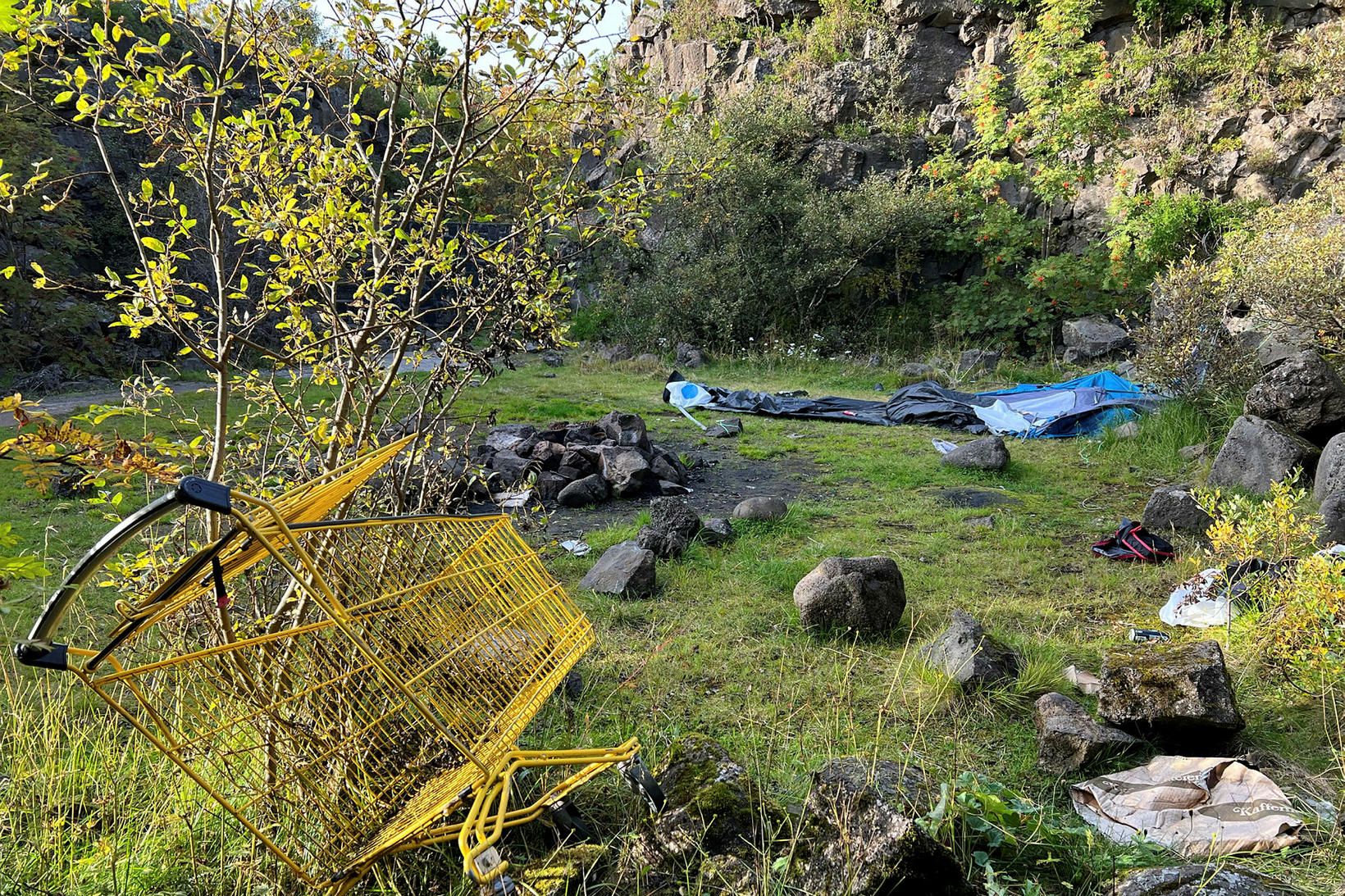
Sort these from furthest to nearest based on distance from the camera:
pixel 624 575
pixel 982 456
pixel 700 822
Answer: pixel 982 456 → pixel 624 575 → pixel 700 822

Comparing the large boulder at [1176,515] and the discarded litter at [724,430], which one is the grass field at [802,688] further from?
the discarded litter at [724,430]

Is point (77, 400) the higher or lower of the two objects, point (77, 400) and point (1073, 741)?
A: the higher

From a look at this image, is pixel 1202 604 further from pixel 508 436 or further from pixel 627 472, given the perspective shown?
pixel 508 436

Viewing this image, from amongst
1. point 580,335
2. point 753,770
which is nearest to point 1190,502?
point 753,770

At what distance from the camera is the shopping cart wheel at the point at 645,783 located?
212 centimetres

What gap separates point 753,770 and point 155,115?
99.9 inches

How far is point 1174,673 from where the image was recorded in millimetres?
2674

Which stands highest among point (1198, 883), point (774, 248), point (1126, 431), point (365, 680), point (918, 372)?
point (774, 248)

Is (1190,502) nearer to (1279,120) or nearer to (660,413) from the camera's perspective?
(660,413)

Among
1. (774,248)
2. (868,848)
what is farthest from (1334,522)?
(774,248)

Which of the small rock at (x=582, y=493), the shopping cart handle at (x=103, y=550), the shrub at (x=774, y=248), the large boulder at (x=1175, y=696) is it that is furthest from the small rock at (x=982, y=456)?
the shrub at (x=774, y=248)

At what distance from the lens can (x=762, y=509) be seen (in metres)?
5.43

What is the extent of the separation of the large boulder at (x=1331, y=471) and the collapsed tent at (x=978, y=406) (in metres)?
2.81

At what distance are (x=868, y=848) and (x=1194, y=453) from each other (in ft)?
20.0
